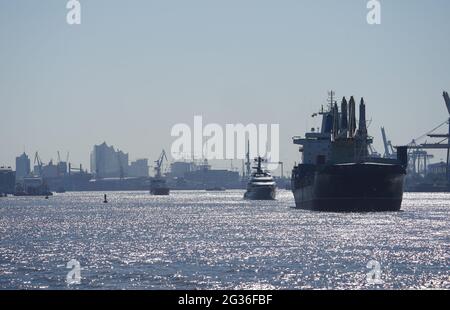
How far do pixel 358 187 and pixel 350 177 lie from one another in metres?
1.73

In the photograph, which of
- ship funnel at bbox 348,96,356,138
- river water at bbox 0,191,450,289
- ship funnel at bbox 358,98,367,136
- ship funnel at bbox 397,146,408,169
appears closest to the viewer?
river water at bbox 0,191,450,289

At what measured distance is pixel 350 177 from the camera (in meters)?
121

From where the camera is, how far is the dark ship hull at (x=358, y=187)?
12081 centimetres

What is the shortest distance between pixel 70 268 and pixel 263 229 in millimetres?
42654

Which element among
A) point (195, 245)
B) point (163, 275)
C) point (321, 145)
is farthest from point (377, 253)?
point (321, 145)

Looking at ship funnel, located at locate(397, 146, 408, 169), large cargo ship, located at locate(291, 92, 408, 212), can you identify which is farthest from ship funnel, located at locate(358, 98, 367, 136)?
ship funnel, located at locate(397, 146, 408, 169)

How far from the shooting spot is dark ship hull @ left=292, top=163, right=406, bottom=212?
12081cm

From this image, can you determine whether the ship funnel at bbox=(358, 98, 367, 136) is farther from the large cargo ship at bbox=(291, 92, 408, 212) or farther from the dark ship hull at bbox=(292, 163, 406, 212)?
the dark ship hull at bbox=(292, 163, 406, 212)

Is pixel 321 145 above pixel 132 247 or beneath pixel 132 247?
above

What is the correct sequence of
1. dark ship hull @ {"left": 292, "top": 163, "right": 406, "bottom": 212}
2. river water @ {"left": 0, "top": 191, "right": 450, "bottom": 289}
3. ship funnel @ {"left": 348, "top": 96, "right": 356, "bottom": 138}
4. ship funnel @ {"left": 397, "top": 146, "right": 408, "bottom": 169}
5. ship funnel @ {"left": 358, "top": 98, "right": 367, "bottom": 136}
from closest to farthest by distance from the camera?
1. river water @ {"left": 0, "top": 191, "right": 450, "bottom": 289}
2. dark ship hull @ {"left": 292, "top": 163, "right": 406, "bottom": 212}
3. ship funnel @ {"left": 397, "top": 146, "right": 408, "bottom": 169}
4. ship funnel @ {"left": 358, "top": 98, "right": 367, "bottom": 136}
5. ship funnel @ {"left": 348, "top": 96, "right": 356, "bottom": 138}

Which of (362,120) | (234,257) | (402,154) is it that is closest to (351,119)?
(362,120)

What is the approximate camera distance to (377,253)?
6256cm

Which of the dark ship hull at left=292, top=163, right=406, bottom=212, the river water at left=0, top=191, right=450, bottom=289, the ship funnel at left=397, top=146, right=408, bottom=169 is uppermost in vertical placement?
the ship funnel at left=397, top=146, right=408, bottom=169
